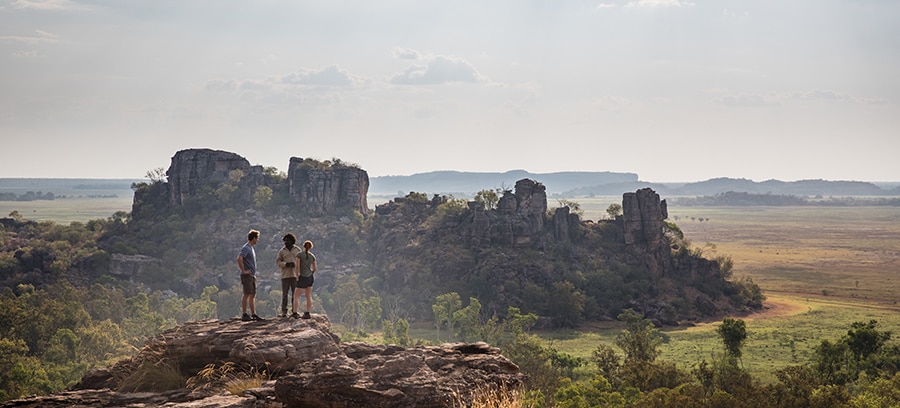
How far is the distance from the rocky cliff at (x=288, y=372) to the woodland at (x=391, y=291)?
85.9 ft

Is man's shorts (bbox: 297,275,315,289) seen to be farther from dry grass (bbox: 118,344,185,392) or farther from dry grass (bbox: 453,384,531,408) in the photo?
dry grass (bbox: 453,384,531,408)

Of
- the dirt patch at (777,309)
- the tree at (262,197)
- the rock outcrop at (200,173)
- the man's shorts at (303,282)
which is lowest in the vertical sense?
the dirt patch at (777,309)

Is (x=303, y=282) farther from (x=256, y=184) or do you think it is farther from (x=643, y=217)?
(x=256, y=184)

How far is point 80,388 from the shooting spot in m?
18.3

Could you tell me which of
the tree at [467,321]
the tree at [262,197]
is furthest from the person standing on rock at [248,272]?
the tree at [262,197]

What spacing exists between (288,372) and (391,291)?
83.8 metres

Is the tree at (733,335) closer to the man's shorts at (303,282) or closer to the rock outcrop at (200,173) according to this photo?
the man's shorts at (303,282)

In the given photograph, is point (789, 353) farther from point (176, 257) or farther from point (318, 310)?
point (176, 257)

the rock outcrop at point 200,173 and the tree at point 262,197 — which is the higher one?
the rock outcrop at point 200,173

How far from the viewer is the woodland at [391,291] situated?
5394cm

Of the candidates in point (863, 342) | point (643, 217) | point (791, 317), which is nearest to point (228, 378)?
point (863, 342)

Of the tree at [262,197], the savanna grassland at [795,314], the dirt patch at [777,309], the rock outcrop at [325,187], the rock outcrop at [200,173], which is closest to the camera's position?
the savanna grassland at [795,314]

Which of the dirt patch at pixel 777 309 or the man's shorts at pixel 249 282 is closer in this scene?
the man's shorts at pixel 249 282

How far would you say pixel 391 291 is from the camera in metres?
100
